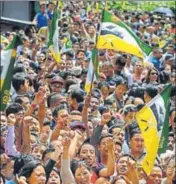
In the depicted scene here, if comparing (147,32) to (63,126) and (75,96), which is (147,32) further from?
(63,126)

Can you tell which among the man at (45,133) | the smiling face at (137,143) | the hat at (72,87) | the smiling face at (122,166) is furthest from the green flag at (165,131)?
the hat at (72,87)

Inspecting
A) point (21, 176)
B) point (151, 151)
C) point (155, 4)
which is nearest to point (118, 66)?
point (151, 151)

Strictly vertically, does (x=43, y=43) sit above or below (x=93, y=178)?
above

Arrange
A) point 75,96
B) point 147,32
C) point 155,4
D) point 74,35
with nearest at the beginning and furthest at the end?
point 75,96 < point 74,35 < point 147,32 < point 155,4

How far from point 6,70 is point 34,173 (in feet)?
8.18

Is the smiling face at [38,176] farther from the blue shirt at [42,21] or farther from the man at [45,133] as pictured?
the blue shirt at [42,21]

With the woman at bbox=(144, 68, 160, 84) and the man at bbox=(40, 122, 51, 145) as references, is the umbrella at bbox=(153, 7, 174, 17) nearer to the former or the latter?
the woman at bbox=(144, 68, 160, 84)

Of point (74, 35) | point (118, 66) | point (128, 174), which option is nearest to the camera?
point (128, 174)

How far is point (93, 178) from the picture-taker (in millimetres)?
8641

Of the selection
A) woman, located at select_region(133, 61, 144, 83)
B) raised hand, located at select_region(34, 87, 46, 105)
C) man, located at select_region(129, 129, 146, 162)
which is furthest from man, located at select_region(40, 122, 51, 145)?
woman, located at select_region(133, 61, 144, 83)

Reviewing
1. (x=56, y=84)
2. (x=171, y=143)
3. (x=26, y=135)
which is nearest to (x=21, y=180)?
(x=26, y=135)

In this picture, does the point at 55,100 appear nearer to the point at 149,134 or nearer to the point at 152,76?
the point at 149,134

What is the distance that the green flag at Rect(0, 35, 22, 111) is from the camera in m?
10.0

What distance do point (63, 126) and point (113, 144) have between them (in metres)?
0.88
